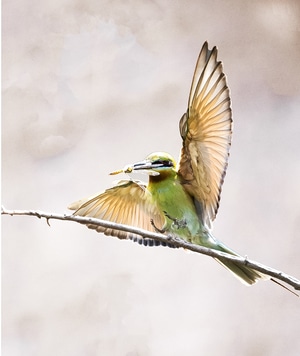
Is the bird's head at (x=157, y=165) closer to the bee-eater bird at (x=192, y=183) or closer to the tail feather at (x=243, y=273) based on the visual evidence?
the bee-eater bird at (x=192, y=183)

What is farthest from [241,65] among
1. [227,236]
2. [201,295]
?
[201,295]

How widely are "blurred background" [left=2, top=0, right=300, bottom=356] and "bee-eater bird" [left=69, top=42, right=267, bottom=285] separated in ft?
0.27

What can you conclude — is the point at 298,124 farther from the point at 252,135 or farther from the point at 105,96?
the point at 105,96

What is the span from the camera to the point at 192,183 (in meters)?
1.41

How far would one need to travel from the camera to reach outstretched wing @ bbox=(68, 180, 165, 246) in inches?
56.2

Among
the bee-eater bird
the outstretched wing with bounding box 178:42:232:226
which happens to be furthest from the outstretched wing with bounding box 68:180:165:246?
the outstretched wing with bounding box 178:42:232:226

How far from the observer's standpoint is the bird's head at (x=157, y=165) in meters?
1.40

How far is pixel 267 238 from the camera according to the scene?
1.56 metres

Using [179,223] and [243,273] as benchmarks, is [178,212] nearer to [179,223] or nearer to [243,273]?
[179,223]

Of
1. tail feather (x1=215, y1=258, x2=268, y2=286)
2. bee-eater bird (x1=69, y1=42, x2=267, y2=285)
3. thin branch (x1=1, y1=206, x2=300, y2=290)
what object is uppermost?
bee-eater bird (x1=69, y1=42, x2=267, y2=285)

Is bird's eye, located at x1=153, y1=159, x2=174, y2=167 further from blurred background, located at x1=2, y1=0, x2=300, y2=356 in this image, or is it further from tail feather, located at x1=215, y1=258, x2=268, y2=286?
tail feather, located at x1=215, y1=258, x2=268, y2=286

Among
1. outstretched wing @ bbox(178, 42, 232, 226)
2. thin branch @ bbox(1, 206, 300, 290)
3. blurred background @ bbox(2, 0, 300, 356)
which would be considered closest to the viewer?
thin branch @ bbox(1, 206, 300, 290)

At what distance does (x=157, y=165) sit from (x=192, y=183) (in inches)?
3.4

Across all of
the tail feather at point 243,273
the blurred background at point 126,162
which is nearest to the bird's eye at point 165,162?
Result: the blurred background at point 126,162
